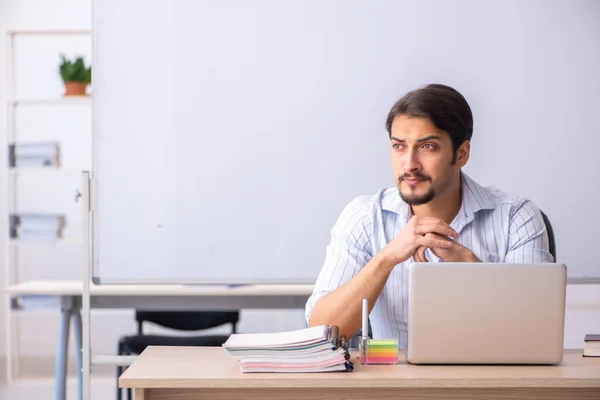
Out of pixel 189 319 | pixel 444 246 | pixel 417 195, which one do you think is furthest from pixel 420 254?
pixel 189 319

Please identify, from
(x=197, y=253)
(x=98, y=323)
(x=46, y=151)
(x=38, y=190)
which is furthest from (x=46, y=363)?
(x=197, y=253)

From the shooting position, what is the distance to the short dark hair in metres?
2.27

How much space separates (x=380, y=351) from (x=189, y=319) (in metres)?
2.16

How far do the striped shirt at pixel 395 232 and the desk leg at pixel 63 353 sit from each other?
138cm

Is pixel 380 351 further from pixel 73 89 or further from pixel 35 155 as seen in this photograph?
pixel 73 89

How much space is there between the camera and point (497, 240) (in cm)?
231

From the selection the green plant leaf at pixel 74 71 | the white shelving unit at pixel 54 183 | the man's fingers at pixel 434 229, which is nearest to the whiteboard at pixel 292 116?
the man's fingers at pixel 434 229

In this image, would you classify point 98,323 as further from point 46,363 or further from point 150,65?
point 150,65

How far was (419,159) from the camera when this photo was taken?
89.0 inches

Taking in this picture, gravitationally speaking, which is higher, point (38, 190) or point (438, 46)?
point (438, 46)

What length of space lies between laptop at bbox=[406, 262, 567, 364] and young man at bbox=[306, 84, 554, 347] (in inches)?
18.2

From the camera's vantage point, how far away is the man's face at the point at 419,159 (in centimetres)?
225

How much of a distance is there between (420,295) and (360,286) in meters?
0.41

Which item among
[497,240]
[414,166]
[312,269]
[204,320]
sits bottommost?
[204,320]
